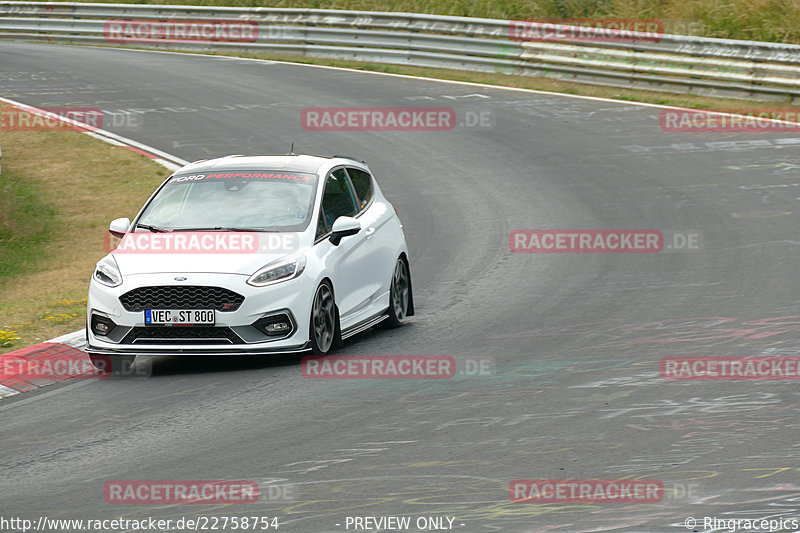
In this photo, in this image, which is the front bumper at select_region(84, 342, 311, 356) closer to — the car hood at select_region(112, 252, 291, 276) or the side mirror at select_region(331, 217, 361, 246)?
the car hood at select_region(112, 252, 291, 276)

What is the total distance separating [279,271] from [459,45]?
19531 mm

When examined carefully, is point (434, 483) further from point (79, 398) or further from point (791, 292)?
point (791, 292)

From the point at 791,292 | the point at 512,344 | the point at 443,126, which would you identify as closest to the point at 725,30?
the point at 443,126

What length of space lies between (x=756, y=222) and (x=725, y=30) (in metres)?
13.6

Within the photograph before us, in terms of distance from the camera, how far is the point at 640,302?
12102mm

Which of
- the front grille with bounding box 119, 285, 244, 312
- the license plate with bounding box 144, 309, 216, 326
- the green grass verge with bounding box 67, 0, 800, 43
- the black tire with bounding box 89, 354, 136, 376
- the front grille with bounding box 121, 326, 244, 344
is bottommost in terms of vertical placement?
the black tire with bounding box 89, 354, 136, 376

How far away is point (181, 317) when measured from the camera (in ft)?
32.6

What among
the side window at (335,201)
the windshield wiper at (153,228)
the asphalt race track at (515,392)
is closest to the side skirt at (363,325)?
the asphalt race track at (515,392)

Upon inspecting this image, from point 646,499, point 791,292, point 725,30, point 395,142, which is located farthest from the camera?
point 725,30

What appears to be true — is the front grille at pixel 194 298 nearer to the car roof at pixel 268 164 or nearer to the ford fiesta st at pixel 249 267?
the ford fiesta st at pixel 249 267

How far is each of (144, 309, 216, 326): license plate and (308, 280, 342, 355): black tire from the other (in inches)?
33.1

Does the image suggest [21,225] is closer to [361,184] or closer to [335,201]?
[361,184]

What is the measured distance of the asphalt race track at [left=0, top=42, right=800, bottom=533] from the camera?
6609mm

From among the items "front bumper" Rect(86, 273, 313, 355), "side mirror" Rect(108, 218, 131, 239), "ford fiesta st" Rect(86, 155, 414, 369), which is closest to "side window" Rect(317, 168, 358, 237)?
"ford fiesta st" Rect(86, 155, 414, 369)
